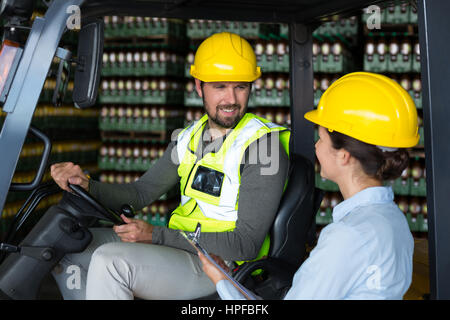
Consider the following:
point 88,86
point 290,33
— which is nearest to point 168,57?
point 290,33

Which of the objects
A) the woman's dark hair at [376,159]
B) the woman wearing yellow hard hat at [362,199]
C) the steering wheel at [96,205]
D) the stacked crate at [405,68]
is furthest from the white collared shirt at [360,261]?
the stacked crate at [405,68]

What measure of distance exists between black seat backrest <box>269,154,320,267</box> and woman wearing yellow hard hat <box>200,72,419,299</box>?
63cm

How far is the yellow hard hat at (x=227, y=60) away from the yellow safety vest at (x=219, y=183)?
25 cm

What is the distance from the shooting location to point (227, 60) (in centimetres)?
266

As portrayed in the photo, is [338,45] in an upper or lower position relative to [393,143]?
upper

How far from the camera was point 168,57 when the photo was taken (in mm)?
6676

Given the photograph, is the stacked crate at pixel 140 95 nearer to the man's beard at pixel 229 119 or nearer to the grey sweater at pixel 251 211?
the man's beard at pixel 229 119

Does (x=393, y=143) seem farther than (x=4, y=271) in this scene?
No

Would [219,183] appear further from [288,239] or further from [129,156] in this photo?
[129,156]

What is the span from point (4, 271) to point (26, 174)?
13.3 ft

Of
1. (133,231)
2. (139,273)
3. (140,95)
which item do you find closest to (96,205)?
(133,231)
